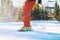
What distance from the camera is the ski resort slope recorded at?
4.77 ft

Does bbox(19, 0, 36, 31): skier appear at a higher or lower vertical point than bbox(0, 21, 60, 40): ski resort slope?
higher

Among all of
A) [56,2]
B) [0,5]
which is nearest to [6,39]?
[0,5]

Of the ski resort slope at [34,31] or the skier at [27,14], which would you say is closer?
the ski resort slope at [34,31]

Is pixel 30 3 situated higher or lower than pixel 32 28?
higher

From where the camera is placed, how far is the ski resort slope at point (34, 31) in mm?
1454

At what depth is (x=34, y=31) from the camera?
168 centimetres

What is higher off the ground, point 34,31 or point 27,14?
point 27,14

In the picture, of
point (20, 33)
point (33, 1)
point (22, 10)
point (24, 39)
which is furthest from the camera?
point (22, 10)

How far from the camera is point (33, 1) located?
172 cm

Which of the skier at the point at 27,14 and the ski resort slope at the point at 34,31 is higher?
the skier at the point at 27,14

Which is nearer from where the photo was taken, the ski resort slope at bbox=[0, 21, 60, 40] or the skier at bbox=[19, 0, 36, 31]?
the ski resort slope at bbox=[0, 21, 60, 40]

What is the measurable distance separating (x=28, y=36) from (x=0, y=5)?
2.26 feet

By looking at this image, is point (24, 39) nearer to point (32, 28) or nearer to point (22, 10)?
point (32, 28)

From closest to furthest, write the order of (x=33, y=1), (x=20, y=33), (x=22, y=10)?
1. (x=20, y=33)
2. (x=33, y=1)
3. (x=22, y=10)
